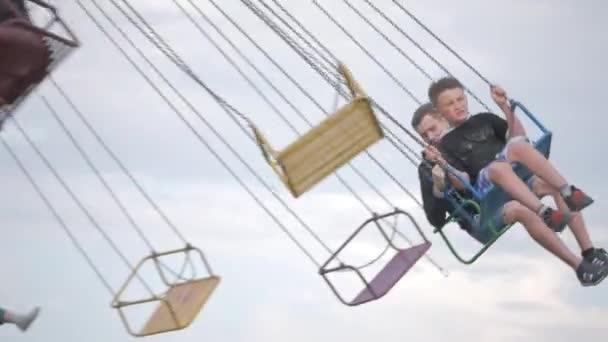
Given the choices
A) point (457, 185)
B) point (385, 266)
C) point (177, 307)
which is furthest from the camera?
point (177, 307)

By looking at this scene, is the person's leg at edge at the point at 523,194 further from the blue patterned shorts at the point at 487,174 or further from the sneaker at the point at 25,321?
the sneaker at the point at 25,321

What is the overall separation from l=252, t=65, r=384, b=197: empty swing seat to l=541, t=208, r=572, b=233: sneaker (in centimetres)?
148

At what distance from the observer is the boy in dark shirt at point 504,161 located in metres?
8.95

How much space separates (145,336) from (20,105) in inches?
132

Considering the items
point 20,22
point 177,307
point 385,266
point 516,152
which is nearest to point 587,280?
point 516,152

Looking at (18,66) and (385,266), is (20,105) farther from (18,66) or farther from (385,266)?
(385,266)

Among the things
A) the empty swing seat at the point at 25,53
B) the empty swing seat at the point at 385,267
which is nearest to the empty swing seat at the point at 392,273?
the empty swing seat at the point at 385,267

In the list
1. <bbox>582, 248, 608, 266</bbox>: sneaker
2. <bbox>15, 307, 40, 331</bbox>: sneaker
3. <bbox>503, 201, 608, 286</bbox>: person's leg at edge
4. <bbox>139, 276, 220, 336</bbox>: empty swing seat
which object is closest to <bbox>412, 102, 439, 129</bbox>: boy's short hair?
<bbox>503, 201, 608, 286</bbox>: person's leg at edge

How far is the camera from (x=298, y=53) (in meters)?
9.14

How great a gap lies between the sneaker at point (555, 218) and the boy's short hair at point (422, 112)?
61.3 inches

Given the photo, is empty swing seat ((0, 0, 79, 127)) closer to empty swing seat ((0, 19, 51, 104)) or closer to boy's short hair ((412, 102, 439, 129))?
empty swing seat ((0, 19, 51, 104))

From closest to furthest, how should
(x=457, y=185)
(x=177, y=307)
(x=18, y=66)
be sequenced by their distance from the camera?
(x=457, y=185), (x=177, y=307), (x=18, y=66)

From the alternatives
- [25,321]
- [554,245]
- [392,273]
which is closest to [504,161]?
[554,245]

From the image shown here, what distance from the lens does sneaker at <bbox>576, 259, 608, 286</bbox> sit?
885 centimetres
